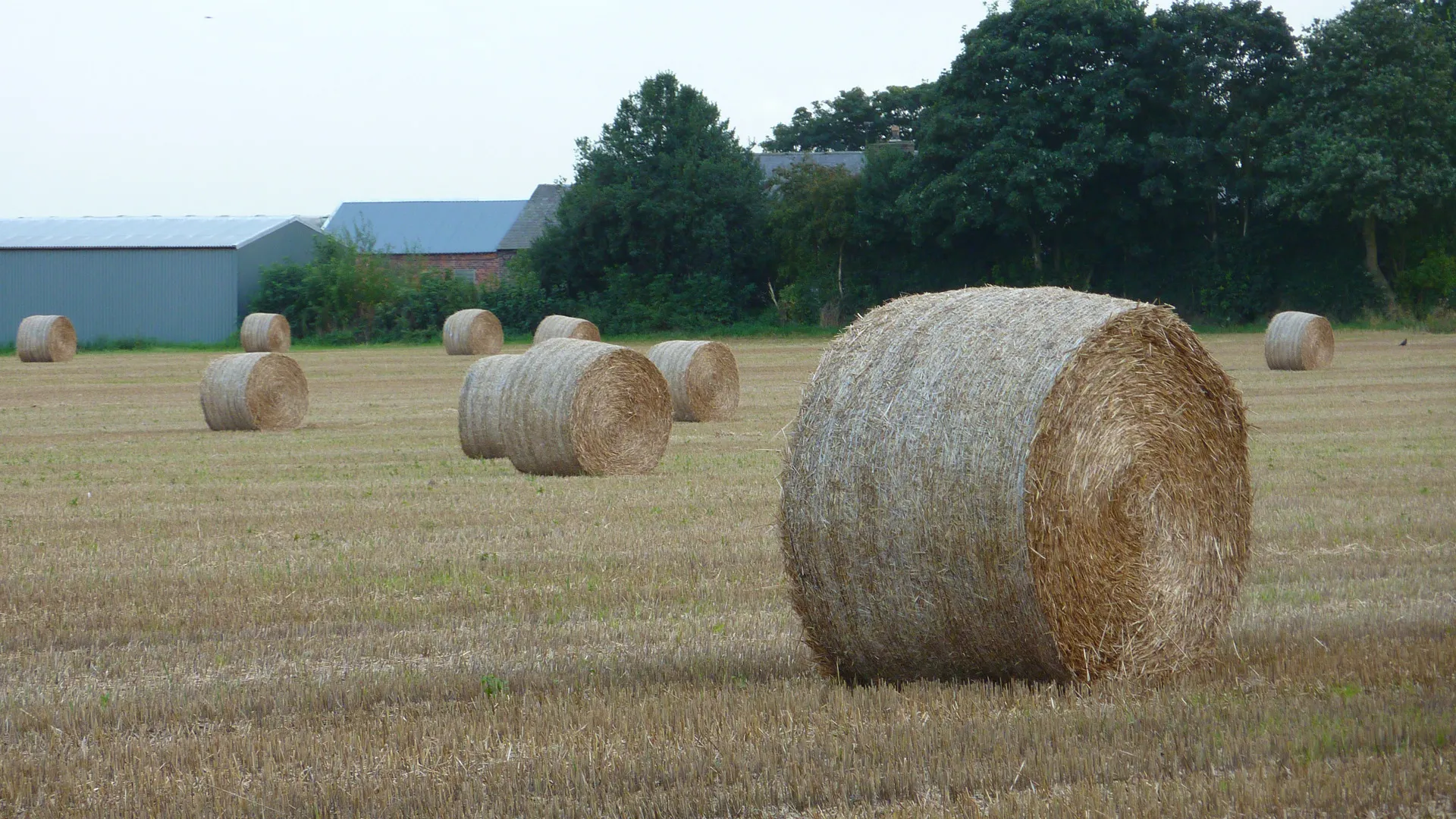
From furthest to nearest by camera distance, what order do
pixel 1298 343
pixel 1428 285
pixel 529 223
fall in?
pixel 529 223 → pixel 1428 285 → pixel 1298 343

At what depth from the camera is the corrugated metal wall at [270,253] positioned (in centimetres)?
4722

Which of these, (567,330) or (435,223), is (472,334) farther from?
(435,223)

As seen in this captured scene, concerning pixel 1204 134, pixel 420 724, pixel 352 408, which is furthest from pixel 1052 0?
pixel 420 724

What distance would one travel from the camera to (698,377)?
19.7 m

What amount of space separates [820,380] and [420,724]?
2.01m

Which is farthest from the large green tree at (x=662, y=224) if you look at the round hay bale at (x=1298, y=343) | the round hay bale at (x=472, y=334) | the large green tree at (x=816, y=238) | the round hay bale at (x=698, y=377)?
the round hay bale at (x=698, y=377)

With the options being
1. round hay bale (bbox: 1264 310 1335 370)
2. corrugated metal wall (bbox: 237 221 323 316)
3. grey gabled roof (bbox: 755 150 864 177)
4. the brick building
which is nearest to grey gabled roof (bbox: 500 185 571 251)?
the brick building

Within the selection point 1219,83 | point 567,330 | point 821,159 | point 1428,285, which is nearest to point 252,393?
point 567,330

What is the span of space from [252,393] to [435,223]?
154 feet

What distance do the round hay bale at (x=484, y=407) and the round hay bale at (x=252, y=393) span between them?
5196mm

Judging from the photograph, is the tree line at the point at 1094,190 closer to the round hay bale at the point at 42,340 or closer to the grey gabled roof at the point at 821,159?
the round hay bale at the point at 42,340

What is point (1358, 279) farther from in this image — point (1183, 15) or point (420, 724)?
point (420, 724)

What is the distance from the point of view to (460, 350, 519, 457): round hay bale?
551 inches

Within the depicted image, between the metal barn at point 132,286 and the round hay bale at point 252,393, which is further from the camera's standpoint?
the metal barn at point 132,286
